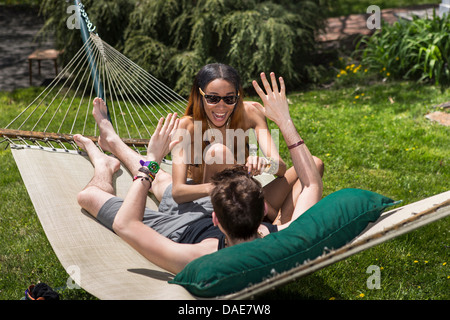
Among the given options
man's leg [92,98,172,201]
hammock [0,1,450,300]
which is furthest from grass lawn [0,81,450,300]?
man's leg [92,98,172,201]

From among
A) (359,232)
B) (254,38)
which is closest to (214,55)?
(254,38)

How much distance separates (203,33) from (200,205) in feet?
13.1

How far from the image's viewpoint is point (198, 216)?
245 centimetres

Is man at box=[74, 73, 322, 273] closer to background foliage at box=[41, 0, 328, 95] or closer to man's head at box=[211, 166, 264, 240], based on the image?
man's head at box=[211, 166, 264, 240]

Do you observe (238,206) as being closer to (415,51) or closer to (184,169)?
(184,169)

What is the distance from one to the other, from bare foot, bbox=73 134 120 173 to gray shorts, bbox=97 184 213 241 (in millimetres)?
480

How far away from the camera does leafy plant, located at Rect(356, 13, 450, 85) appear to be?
19.1ft

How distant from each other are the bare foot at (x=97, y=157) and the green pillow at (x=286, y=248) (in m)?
1.35

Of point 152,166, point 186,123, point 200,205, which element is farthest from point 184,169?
point 152,166

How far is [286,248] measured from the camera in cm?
179

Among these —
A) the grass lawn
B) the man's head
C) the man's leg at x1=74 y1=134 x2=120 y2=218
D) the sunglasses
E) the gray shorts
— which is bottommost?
the grass lawn

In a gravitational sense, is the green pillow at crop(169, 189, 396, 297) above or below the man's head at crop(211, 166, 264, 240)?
below

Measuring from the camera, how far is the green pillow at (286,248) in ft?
5.53

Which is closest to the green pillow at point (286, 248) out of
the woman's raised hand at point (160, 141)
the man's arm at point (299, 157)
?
the man's arm at point (299, 157)
